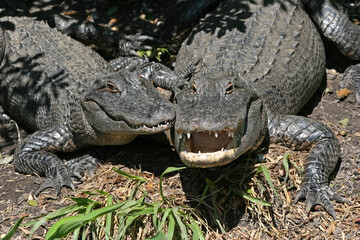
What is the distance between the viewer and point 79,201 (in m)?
3.66

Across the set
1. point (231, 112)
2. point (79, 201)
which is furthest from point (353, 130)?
point (79, 201)

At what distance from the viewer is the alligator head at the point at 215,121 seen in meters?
3.37

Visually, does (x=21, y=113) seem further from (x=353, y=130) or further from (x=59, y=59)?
(x=353, y=130)

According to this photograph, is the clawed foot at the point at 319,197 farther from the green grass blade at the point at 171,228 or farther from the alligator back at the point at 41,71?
the alligator back at the point at 41,71

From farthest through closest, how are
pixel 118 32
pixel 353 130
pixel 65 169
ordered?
pixel 118 32 < pixel 353 130 < pixel 65 169

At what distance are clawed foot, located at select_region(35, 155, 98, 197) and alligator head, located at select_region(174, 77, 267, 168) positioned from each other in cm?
114

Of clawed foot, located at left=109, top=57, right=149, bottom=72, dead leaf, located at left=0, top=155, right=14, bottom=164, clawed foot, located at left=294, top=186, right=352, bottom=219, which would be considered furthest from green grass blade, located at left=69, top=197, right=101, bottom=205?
clawed foot, located at left=109, top=57, right=149, bottom=72

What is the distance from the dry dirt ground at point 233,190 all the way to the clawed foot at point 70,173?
7 cm

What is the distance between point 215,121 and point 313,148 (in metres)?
1.28

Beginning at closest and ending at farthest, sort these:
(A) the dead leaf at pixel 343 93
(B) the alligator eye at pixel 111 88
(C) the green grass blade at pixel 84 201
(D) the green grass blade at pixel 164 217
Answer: (D) the green grass blade at pixel 164 217
(C) the green grass blade at pixel 84 201
(B) the alligator eye at pixel 111 88
(A) the dead leaf at pixel 343 93

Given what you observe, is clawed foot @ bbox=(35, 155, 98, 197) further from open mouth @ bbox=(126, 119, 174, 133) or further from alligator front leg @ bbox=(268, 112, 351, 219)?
alligator front leg @ bbox=(268, 112, 351, 219)

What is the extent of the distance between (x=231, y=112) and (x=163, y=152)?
4.01 feet

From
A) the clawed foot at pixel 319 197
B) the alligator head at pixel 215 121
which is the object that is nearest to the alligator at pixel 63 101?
the alligator head at pixel 215 121

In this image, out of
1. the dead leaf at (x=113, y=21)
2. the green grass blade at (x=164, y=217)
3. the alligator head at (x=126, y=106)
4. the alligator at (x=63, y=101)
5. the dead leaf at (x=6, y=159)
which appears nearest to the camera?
the green grass blade at (x=164, y=217)
